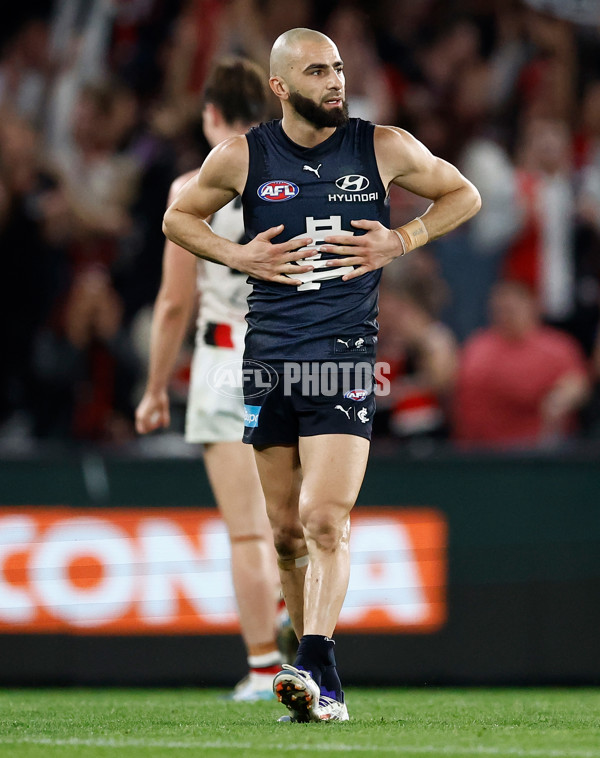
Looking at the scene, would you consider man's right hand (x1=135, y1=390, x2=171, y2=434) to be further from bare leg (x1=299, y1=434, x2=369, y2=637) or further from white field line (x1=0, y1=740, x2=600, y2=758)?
white field line (x1=0, y1=740, x2=600, y2=758)

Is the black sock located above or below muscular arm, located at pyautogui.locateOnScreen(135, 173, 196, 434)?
below

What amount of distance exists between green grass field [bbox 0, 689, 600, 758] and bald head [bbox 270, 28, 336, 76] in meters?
2.43

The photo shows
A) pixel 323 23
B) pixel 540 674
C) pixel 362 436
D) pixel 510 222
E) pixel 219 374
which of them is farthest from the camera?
pixel 323 23

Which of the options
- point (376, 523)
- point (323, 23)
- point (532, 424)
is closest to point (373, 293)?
point (376, 523)

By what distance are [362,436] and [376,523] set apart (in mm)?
2730

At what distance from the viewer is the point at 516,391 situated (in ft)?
28.6

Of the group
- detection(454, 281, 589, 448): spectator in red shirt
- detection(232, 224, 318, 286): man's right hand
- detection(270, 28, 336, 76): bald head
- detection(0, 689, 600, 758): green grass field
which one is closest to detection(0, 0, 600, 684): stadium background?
detection(454, 281, 589, 448): spectator in red shirt

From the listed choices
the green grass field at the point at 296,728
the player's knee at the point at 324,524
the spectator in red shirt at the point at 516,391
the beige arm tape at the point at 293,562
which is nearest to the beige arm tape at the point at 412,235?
the player's knee at the point at 324,524

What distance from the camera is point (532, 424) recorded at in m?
8.73

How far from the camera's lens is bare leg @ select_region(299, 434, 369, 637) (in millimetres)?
4707

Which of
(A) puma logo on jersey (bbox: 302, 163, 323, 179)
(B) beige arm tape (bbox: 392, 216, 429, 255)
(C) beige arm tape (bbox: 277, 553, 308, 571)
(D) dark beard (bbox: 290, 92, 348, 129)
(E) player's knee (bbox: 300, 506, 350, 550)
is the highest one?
(D) dark beard (bbox: 290, 92, 348, 129)

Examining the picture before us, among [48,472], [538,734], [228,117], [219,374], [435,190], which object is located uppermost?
[228,117]

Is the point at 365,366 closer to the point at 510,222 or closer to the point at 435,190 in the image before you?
the point at 435,190

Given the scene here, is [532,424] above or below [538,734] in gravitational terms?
above
